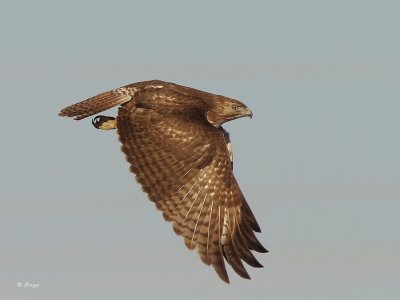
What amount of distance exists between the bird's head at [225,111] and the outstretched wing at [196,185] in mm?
1866

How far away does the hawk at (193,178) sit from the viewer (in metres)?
25.0

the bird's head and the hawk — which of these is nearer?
the hawk

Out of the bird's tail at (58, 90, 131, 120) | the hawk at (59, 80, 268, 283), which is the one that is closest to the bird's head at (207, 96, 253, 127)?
the hawk at (59, 80, 268, 283)

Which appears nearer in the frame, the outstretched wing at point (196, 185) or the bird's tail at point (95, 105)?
the outstretched wing at point (196, 185)

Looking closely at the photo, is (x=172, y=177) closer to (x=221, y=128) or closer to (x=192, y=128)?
(x=192, y=128)

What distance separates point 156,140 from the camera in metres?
25.8

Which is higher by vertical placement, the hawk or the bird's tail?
the bird's tail

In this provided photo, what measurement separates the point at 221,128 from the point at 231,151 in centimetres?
147

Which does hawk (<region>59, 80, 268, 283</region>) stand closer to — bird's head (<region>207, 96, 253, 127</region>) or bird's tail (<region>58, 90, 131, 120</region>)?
bird's tail (<region>58, 90, 131, 120</region>)

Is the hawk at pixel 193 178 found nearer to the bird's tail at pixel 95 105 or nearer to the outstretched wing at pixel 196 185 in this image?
the outstretched wing at pixel 196 185

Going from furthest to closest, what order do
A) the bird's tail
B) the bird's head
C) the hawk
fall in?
1. the bird's head
2. the bird's tail
3. the hawk

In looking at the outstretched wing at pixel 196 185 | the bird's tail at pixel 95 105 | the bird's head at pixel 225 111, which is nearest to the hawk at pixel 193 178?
the outstretched wing at pixel 196 185

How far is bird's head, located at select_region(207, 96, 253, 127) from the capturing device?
91.4 ft

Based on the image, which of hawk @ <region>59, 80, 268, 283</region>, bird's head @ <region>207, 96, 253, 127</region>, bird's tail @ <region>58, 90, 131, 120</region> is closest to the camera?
hawk @ <region>59, 80, 268, 283</region>
